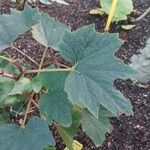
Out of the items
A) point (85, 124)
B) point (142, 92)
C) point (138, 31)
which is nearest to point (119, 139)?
point (142, 92)

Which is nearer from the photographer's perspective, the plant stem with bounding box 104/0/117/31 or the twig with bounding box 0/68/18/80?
the twig with bounding box 0/68/18/80

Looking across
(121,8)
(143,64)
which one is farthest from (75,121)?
(121,8)

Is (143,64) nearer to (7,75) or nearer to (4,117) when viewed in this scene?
(4,117)

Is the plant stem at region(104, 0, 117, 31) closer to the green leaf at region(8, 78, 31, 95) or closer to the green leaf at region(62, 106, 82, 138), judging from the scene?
the green leaf at region(62, 106, 82, 138)

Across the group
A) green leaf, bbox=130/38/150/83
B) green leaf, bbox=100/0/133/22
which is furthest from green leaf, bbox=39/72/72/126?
green leaf, bbox=100/0/133/22

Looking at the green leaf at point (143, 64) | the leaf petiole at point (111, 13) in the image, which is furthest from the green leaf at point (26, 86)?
the leaf petiole at point (111, 13)

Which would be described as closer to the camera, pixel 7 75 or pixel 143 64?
pixel 7 75

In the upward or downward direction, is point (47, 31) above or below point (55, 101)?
above
